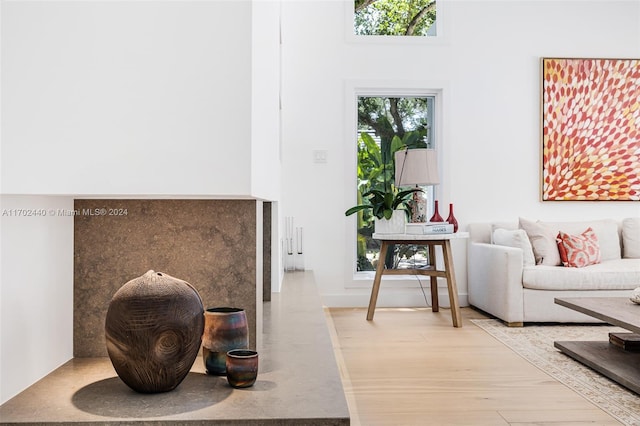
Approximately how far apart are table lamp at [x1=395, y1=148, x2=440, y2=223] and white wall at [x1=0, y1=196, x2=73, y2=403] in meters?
3.25

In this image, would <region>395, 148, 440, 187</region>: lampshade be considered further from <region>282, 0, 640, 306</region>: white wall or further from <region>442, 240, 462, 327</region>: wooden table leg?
<region>282, 0, 640, 306</region>: white wall

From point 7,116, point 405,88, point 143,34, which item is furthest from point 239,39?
point 405,88

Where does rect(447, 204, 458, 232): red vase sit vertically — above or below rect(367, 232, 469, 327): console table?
above

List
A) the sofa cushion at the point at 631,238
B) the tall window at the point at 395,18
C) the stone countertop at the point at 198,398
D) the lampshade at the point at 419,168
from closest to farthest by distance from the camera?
the stone countertop at the point at 198,398 → the lampshade at the point at 419,168 → the sofa cushion at the point at 631,238 → the tall window at the point at 395,18

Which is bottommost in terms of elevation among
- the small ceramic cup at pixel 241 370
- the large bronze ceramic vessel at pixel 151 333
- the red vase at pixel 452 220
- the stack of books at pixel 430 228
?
the small ceramic cup at pixel 241 370

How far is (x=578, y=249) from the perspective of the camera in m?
4.58

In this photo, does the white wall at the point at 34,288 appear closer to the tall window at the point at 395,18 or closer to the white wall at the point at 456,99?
the white wall at the point at 456,99

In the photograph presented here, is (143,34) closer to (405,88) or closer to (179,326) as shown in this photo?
(179,326)

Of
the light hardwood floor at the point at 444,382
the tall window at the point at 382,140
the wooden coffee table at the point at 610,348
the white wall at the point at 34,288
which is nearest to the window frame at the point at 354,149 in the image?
the tall window at the point at 382,140

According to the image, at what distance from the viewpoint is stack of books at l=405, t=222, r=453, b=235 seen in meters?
4.29

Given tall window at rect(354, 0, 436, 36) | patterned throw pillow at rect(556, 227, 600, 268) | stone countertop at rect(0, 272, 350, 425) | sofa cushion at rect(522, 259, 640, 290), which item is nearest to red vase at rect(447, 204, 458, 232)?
sofa cushion at rect(522, 259, 640, 290)

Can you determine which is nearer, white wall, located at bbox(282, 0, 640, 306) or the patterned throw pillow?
the patterned throw pillow

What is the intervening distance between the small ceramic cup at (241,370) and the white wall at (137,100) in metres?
0.39

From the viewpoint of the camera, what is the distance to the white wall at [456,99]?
Answer: 5066 mm
